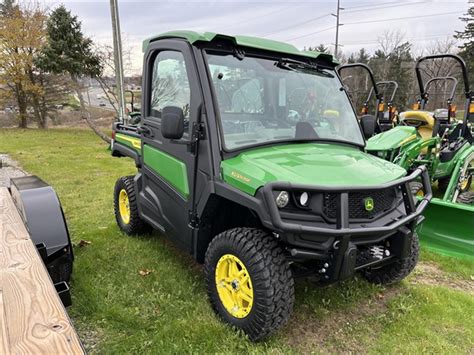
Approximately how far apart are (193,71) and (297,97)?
915 millimetres

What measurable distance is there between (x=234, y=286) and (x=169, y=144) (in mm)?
1382

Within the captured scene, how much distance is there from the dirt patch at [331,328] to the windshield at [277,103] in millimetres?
1445

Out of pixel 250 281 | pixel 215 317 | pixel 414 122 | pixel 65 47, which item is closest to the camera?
pixel 250 281

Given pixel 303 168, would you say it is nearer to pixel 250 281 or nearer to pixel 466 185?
pixel 250 281

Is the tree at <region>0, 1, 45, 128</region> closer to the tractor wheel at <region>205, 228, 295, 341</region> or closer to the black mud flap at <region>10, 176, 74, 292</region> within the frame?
the black mud flap at <region>10, 176, 74, 292</region>

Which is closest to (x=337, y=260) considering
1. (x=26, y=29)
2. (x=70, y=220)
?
(x=70, y=220)

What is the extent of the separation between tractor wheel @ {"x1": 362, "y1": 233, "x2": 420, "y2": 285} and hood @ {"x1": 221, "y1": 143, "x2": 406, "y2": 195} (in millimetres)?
806

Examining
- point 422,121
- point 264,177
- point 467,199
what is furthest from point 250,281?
point 422,121

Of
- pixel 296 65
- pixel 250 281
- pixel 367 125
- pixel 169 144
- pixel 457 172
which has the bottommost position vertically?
pixel 250 281

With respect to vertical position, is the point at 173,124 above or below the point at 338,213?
above

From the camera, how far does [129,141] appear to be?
4.47 meters

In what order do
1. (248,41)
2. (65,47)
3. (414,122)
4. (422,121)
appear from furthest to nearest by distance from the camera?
(65,47)
(414,122)
(422,121)
(248,41)

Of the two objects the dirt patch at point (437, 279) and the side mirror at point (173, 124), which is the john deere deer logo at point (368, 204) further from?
the dirt patch at point (437, 279)

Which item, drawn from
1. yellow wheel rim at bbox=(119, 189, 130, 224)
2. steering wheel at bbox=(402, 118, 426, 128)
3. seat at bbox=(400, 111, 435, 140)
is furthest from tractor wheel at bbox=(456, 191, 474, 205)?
yellow wheel rim at bbox=(119, 189, 130, 224)
